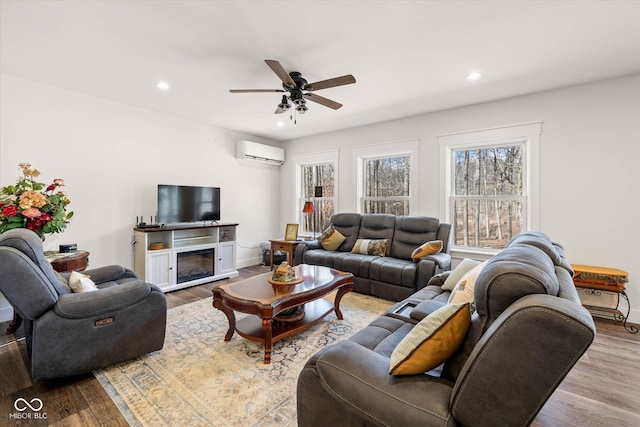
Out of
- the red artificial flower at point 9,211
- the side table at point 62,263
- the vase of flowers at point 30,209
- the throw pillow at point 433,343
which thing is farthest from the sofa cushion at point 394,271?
the red artificial flower at point 9,211

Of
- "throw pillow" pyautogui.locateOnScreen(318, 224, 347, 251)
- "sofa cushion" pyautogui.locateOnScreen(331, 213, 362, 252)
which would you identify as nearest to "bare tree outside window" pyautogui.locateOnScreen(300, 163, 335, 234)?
"sofa cushion" pyautogui.locateOnScreen(331, 213, 362, 252)

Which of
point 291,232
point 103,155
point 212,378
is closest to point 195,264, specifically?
point 291,232

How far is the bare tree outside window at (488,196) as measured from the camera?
3838 millimetres

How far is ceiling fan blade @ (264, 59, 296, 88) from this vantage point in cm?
227

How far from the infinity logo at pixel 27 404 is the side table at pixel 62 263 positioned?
1.32m

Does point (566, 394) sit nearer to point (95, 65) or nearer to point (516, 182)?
point (516, 182)

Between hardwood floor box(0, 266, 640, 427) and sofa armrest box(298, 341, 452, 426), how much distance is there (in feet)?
3.95

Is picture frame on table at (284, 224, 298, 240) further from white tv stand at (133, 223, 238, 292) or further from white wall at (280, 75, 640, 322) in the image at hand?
white wall at (280, 75, 640, 322)

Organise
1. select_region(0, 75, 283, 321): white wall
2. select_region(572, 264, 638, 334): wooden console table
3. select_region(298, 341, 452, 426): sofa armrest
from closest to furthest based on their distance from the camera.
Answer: select_region(298, 341, 452, 426): sofa armrest < select_region(572, 264, 638, 334): wooden console table < select_region(0, 75, 283, 321): white wall

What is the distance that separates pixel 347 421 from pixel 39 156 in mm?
4286

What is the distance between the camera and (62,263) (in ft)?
9.07

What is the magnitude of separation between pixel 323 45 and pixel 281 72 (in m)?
0.46

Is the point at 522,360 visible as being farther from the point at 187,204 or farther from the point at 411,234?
the point at 187,204

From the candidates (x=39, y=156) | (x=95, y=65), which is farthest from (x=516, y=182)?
(x=39, y=156)
